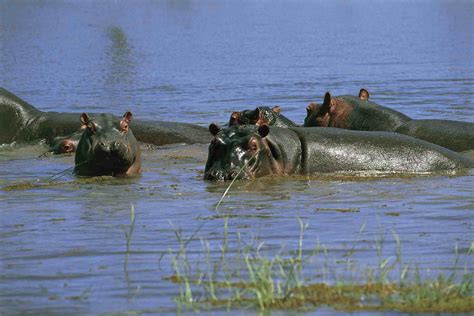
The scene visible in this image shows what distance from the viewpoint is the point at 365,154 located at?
9.84m

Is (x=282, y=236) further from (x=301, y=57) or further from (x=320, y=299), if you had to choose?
(x=301, y=57)

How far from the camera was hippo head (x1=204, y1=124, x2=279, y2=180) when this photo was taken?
9305 millimetres

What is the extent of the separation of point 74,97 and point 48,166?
10008mm

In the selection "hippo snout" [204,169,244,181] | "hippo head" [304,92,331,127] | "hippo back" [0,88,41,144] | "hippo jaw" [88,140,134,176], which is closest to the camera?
"hippo snout" [204,169,244,181]

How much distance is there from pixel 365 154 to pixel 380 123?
2.34 meters

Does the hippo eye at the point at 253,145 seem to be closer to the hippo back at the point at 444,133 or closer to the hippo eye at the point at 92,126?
the hippo eye at the point at 92,126

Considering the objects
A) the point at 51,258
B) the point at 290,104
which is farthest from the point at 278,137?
the point at 290,104

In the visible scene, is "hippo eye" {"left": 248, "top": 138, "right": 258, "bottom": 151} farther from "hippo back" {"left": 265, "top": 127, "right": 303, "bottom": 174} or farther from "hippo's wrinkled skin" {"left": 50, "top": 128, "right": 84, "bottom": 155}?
"hippo's wrinkled skin" {"left": 50, "top": 128, "right": 84, "bottom": 155}

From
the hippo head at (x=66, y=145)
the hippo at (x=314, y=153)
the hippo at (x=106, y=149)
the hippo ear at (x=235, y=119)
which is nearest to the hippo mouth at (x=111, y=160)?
the hippo at (x=106, y=149)

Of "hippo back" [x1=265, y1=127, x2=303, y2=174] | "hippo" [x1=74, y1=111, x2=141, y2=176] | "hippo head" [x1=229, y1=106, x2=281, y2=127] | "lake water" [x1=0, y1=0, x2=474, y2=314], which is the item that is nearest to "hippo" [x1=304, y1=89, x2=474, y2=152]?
"lake water" [x1=0, y1=0, x2=474, y2=314]

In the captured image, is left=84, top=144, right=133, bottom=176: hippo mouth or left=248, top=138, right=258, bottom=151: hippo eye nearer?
left=248, top=138, right=258, bottom=151: hippo eye

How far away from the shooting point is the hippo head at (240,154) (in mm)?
9305

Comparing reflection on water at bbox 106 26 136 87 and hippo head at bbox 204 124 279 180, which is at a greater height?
hippo head at bbox 204 124 279 180

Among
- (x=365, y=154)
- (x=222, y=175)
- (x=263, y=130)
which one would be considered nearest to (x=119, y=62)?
(x=365, y=154)
